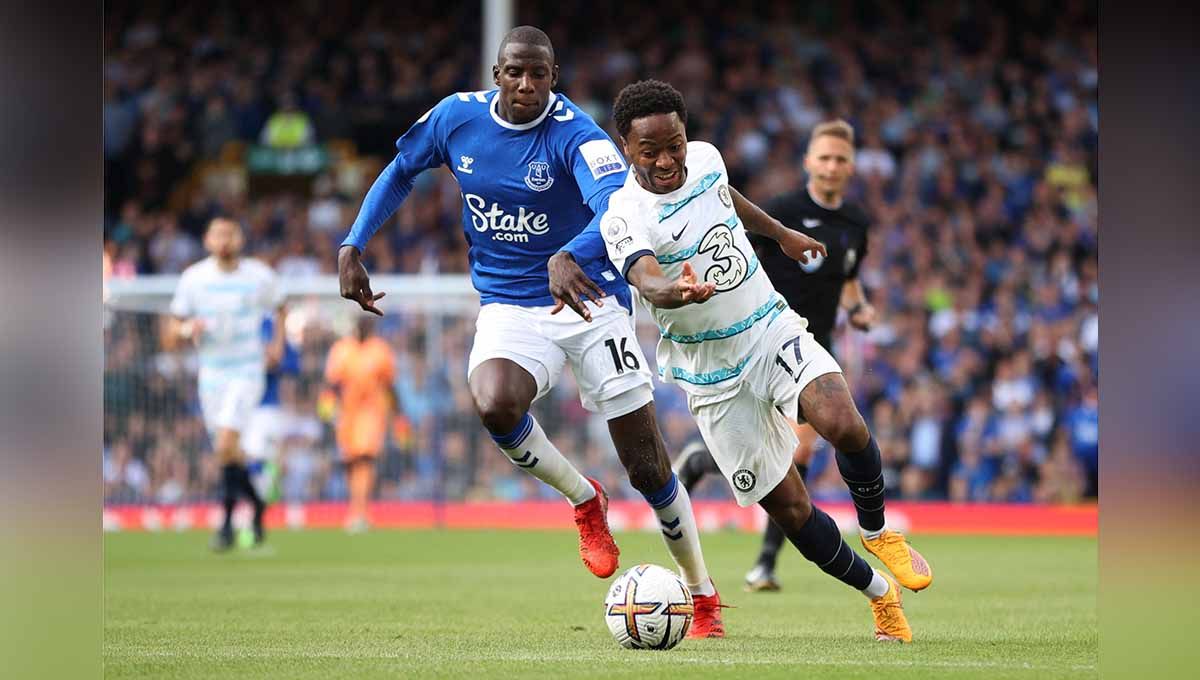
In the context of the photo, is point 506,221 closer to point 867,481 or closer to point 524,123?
point 524,123

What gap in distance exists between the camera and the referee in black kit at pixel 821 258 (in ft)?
31.1

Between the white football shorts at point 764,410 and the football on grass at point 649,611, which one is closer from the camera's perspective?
the football on grass at point 649,611

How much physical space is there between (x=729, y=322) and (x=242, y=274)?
8.06 meters

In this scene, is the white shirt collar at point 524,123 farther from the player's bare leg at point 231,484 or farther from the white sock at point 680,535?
the player's bare leg at point 231,484

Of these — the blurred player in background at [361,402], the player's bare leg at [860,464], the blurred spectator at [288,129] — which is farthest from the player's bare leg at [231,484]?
the blurred spectator at [288,129]

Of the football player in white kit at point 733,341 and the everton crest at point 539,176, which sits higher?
the everton crest at point 539,176

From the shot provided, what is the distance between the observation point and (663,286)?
575 cm

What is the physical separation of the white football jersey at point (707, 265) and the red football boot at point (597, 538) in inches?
37.6

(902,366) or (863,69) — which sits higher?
(863,69)

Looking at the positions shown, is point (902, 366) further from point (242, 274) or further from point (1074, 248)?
point (242, 274)

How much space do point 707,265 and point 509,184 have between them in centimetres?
115

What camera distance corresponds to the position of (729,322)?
255 inches

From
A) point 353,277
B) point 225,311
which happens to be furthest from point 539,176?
point 225,311

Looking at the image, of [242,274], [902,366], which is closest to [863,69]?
[902,366]
